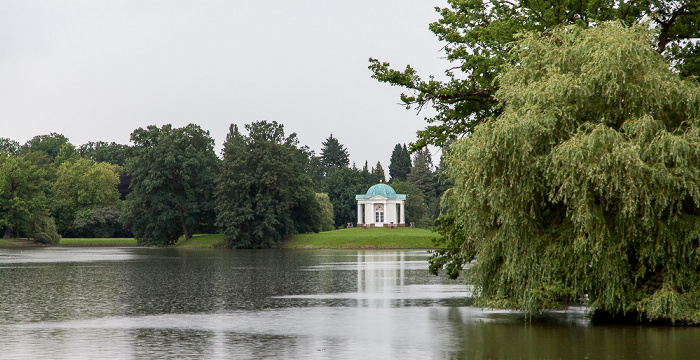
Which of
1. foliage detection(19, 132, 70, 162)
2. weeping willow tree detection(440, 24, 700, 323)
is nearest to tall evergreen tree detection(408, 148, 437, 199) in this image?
foliage detection(19, 132, 70, 162)

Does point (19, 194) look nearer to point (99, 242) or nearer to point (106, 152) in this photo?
point (99, 242)

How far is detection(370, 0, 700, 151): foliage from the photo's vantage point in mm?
27219

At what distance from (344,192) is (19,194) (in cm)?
5479

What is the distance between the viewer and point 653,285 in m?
20.7

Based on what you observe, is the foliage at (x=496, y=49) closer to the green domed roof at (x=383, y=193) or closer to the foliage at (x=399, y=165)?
the green domed roof at (x=383, y=193)

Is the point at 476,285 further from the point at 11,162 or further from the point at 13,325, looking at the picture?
the point at 11,162

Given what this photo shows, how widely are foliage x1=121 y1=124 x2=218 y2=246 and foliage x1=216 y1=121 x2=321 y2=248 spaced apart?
517cm

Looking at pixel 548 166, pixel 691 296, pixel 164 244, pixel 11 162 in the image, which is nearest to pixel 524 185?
pixel 548 166

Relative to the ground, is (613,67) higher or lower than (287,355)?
higher

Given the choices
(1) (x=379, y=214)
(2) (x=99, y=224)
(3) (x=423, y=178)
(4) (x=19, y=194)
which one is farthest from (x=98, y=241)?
(3) (x=423, y=178)

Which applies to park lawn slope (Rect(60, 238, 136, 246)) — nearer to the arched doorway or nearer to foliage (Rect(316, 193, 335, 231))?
foliage (Rect(316, 193, 335, 231))

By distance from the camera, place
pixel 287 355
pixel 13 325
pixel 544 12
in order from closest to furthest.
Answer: pixel 287 355, pixel 13 325, pixel 544 12

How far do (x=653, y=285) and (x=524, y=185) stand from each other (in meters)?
4.35

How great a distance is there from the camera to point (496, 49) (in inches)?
1134
